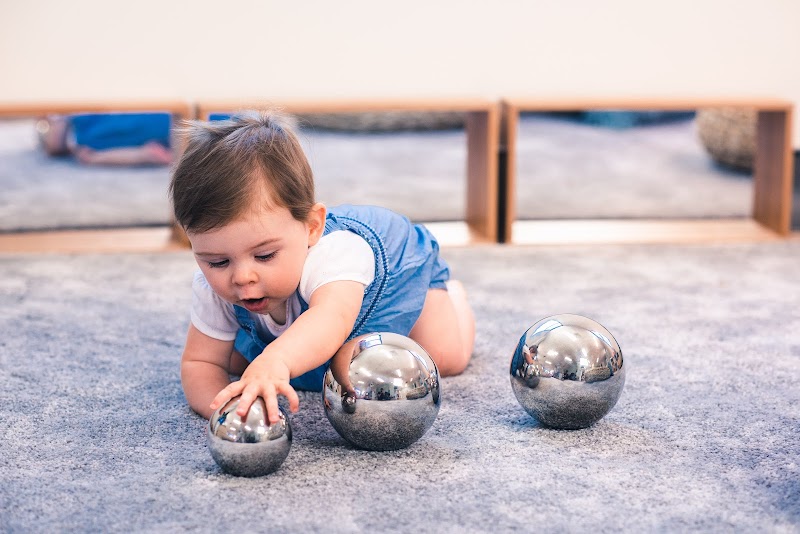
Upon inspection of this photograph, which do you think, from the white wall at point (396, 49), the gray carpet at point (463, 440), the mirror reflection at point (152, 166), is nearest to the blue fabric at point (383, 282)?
the gray carpet at point (463, 440)

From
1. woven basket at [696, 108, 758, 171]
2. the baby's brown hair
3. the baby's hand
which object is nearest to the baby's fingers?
the baby's hand

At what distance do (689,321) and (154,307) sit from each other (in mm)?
1022

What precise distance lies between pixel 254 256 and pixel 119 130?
2461 mm

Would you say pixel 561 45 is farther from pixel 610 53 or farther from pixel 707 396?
pixel 707 396

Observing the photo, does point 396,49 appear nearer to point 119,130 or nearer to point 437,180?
point 437,180

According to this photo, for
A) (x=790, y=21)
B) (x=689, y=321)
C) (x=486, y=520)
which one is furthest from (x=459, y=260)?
(x=486, y=520)

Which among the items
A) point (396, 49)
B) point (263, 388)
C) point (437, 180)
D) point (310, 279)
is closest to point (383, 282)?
point (310, 279)

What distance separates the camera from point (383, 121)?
4.16m

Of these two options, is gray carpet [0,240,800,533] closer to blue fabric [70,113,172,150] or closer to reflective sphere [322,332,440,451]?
reflective sphere [322,332,440,451]

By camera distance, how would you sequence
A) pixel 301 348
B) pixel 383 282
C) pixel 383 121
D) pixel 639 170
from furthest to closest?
pixel 383 121
pixel 639 170
pixel 383 282
pixel 301 348

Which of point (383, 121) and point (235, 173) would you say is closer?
point (235, 173)

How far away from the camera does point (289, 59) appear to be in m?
2.47

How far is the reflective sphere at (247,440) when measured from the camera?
42.4 inches

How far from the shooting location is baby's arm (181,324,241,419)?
1336 millimetres
